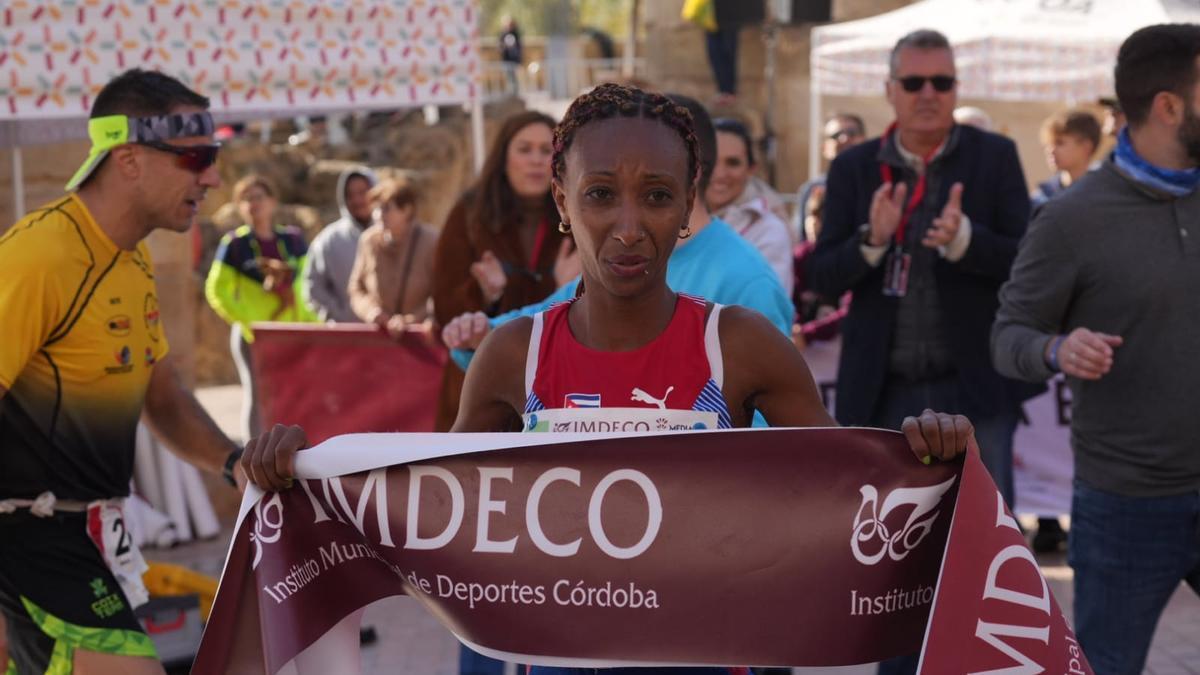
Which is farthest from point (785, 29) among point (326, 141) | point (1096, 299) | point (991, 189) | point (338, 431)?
point (1096, 299)

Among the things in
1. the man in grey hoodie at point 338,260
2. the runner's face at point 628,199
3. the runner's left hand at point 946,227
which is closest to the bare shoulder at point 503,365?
the runner's face at point 628,199

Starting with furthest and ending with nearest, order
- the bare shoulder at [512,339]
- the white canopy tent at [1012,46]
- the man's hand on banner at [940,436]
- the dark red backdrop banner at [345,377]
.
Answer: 1. the white canopy tent at [1012,46]
2. the dark red backdrop banner at [345,377]
3. the bare shoulder at [512,339]
4. the man's hand on banner at [940,436]

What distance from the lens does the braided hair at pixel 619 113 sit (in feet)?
8.84

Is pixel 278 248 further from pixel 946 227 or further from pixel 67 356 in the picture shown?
pixel 67 356

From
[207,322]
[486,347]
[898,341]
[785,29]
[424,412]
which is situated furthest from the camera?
[785,29]

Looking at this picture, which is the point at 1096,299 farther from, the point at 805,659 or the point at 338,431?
the point at 338,431

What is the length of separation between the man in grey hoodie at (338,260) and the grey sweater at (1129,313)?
6.09m

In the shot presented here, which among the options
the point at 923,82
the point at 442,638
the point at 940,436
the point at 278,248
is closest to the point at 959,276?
the point at 923,82

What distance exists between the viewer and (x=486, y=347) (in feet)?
9.35

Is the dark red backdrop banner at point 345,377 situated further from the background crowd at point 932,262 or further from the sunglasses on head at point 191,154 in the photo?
the sunglasses on head at point 191,154

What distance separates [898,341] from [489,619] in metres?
2.87

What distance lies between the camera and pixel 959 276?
525cm

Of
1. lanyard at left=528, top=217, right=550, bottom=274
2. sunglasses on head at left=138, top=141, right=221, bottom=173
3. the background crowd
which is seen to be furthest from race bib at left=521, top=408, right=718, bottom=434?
lanyard at left=528, top=217, right=550, bottom=274

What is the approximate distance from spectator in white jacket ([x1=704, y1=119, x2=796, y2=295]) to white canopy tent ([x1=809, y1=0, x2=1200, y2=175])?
5.46 m
